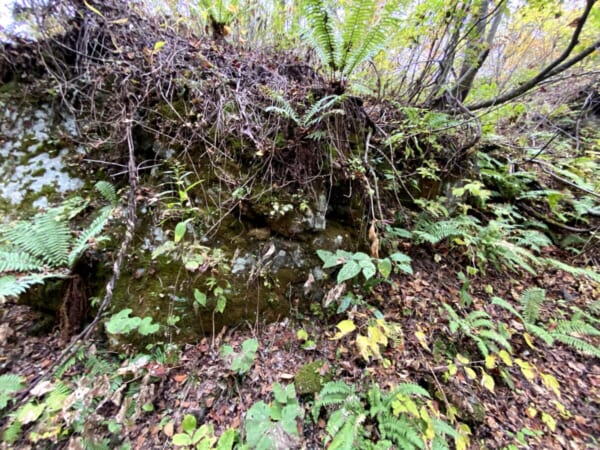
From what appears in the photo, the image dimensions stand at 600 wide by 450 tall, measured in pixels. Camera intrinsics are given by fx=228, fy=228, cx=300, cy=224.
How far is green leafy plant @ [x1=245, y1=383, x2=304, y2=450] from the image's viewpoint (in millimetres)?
1377

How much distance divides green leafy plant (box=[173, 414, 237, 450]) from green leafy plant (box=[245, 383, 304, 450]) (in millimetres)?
113

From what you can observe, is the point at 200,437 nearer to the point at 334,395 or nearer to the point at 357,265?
the point at 334,395

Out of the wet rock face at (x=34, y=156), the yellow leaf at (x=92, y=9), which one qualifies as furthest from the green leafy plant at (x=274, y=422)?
the yellow leaf at (x=92, y=9)

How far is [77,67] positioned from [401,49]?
13.3 ft

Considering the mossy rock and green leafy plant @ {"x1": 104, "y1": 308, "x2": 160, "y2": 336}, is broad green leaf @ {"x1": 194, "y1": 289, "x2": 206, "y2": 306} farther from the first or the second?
the mossy rock

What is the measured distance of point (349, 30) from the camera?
6.35 ft

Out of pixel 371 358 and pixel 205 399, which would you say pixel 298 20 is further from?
pixel 205 399

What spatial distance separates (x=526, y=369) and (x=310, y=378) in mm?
1776

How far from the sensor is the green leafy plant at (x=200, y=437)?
1357mm

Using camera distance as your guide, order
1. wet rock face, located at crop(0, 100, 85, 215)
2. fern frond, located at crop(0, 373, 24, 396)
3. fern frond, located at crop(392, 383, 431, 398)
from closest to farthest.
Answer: fern frond, located at crop(0, 373, 24, 396)
fern frond, located at crop(392, 383, 431, 398)
wet rock face, located at crop(0, 100, 85, 215)

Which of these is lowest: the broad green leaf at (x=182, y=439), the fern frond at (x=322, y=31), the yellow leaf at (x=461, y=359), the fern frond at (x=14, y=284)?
the broad green leaf at (x=182, y=439)

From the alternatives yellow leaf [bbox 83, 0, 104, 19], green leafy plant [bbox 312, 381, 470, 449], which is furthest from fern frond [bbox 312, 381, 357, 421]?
yellow leaf [bbox 83, 0, 104, 19]

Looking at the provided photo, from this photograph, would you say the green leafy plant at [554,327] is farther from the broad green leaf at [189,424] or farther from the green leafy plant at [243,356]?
→ the broad green leaf at [189,424]

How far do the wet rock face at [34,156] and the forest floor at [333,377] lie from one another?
1.15 m
